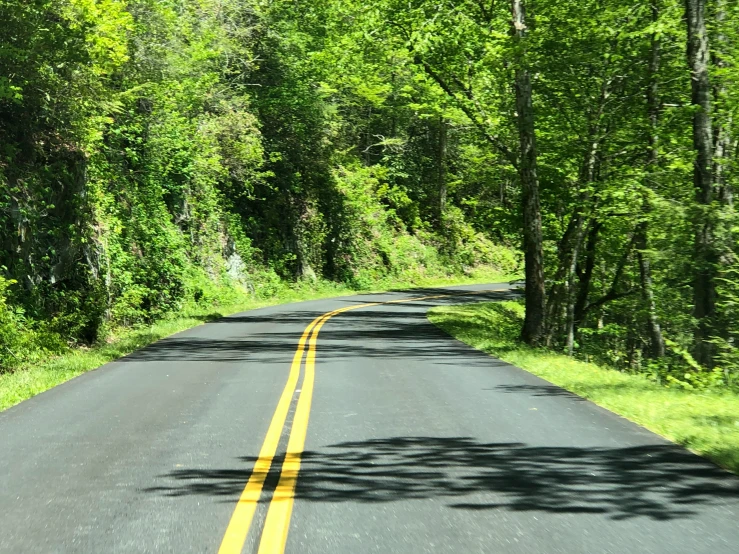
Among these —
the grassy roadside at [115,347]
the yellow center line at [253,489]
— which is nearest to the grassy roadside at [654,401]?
the yellow center line at [253,489]

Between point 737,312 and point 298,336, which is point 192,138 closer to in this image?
point 298,336

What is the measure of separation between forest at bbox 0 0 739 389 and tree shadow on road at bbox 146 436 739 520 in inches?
261

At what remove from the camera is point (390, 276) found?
4759 cm

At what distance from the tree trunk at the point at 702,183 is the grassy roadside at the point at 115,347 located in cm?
1130

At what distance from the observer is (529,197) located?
65.8 feet

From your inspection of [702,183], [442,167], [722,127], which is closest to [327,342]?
[702,183]

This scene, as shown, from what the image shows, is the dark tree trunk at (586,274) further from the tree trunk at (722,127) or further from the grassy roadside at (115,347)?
the grassy roadside at (115,347)

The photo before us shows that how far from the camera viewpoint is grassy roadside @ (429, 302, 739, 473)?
787 cm

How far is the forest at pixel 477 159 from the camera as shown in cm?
1678


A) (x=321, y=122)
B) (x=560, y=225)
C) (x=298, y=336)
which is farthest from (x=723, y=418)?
(x=321, y=122)

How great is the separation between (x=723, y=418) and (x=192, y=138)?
25.5 metres

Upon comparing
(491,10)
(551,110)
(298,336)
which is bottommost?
(298,336)

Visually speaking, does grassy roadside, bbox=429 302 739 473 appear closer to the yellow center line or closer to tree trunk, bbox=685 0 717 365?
tree trunk, bbox=685 0 717 365

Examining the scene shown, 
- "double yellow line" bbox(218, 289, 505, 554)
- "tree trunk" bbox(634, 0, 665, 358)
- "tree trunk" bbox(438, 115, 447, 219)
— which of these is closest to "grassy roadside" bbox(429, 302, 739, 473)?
"double yellow line" bbox(218, 289, 505, 554)
